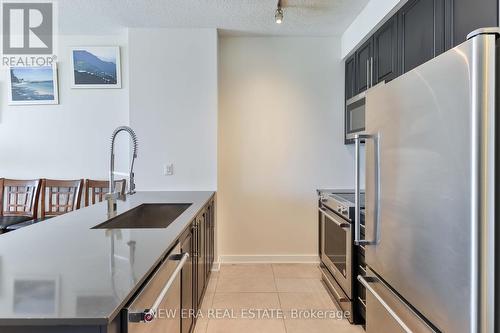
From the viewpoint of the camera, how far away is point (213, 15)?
2.97 m

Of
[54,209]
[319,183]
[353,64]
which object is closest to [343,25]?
[353,64]

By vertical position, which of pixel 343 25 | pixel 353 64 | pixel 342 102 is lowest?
pixel 342 102

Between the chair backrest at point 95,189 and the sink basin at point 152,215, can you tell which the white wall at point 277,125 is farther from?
the chair backrest at point 95,189

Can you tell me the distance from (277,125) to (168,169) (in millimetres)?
1320

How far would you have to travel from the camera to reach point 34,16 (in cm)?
304

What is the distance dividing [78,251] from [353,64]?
120 inches

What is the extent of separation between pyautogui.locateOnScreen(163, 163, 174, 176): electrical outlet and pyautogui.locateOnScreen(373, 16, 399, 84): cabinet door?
84.6 inches

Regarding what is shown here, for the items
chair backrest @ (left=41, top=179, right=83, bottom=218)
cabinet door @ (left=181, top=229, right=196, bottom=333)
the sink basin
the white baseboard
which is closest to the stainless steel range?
the white baseboard

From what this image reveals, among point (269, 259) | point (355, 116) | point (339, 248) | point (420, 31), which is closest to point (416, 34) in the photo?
point (420, 31)

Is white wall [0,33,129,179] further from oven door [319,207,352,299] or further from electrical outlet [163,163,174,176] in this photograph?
oven door [319,207,352,299]

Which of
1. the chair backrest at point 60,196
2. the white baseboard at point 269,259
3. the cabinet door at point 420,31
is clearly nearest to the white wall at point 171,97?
the chair backrest at point 60,196

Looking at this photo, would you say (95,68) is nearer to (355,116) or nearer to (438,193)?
(355,116)

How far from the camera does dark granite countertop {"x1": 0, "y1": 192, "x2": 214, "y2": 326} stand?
729mm

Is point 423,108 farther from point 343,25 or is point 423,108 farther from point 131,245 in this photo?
point 343,25
